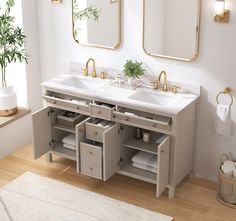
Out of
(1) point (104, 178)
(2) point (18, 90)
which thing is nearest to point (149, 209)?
(1) point (104, 178)

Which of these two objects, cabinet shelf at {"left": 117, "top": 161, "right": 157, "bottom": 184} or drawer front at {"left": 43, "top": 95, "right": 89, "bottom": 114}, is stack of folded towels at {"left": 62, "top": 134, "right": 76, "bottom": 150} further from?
cabinet shelf at {"left": 117, "top": 161, "right": 157, "bottom": 184}

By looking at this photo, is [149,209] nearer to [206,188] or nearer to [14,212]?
[206,188]

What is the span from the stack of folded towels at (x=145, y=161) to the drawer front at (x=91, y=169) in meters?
0.31

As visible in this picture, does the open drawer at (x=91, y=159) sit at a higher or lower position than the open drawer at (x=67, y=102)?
lower

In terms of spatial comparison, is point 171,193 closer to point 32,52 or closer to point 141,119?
point 141,119

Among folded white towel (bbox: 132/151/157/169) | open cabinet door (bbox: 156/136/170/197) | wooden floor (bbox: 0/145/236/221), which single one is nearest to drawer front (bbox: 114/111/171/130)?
open cabinet door (bbox: 156/136/170/197)

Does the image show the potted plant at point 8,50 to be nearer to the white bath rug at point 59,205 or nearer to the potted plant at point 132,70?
the white bath rug at point 59,205

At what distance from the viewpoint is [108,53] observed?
4.41m

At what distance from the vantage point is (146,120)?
3.83 m

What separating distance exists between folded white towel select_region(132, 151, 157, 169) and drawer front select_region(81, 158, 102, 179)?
1.00ft

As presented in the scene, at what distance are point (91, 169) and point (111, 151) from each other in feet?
0.74

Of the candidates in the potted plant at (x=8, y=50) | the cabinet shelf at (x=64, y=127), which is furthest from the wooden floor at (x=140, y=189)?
the potted plant at (x=8, y=50)

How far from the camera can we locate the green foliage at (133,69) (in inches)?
163

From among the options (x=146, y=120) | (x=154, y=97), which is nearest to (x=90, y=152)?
(x=146, y=120)
